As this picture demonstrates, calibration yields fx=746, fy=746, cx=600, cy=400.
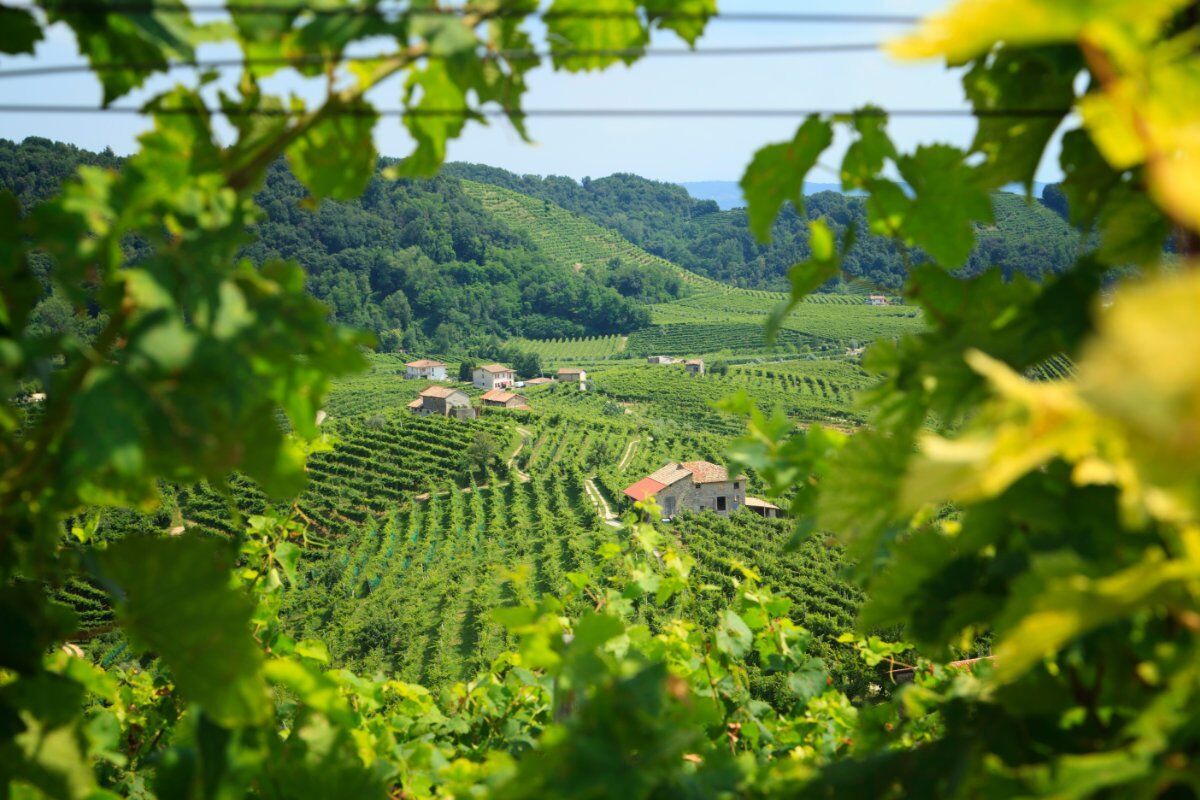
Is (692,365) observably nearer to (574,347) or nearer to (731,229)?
(574,347)

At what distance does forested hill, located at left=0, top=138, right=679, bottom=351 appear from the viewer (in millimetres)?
90750

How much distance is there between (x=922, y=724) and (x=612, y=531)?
30.9 metres

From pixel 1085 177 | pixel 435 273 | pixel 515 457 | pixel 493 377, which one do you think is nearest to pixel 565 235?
pixel 435 273

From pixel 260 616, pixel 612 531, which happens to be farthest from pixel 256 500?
pixel 260 616

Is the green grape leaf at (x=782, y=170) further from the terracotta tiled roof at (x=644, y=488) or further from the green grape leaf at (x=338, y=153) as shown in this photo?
the terracotta tiled roof at (x=644, y=488)

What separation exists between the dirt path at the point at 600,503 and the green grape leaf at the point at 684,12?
105ft

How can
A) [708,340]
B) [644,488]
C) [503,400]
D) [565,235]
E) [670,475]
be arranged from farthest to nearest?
[565,235] → [708,340] → [503,400] → [670,475] → [644,488]

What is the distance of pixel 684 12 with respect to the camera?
1134mm

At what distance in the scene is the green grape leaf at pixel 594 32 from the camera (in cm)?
111

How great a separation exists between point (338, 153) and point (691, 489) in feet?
119

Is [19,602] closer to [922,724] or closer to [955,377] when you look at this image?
[955,377]

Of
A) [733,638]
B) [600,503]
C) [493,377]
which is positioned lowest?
[733,638]

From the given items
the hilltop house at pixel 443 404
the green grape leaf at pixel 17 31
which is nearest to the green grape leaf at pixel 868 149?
the green grape leaf at pixel 17 31

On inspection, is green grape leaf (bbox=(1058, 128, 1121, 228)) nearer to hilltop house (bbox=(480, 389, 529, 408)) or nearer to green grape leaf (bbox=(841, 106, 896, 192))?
green grape leaf (bbox=(841, 106, 896, 192))
